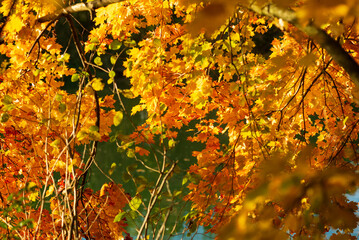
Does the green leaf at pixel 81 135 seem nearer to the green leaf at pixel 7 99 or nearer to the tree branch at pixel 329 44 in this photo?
the green leaf at pixel 7 99

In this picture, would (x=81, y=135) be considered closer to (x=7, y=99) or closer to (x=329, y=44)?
(x=7, y=99)

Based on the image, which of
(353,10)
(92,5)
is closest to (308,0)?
(353,10)

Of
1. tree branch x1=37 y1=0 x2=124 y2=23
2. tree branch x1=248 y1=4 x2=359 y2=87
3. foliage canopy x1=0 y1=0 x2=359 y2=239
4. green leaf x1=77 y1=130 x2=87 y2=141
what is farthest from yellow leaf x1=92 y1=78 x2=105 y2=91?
tree branch x1=248 y1=4 x2=359 y2=87

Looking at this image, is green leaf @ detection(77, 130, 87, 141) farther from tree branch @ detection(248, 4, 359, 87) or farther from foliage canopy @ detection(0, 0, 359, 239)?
tree branch @ detection(248, 4, 359, 87)

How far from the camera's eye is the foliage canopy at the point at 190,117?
0.93 m

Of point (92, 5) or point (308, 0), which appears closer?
point (308, 0)

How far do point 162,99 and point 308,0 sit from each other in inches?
100

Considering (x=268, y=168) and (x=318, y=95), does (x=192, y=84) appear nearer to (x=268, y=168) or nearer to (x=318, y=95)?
(x=318, y=95)

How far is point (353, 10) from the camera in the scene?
78 centimetres

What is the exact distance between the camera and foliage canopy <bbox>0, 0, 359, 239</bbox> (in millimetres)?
933

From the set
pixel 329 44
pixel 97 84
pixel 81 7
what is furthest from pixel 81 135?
pixel 329 44

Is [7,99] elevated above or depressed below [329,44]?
above

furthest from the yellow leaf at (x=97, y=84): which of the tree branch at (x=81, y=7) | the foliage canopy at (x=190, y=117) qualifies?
the tree branch at (x=81, y=7)

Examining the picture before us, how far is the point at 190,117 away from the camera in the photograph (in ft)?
12.0
